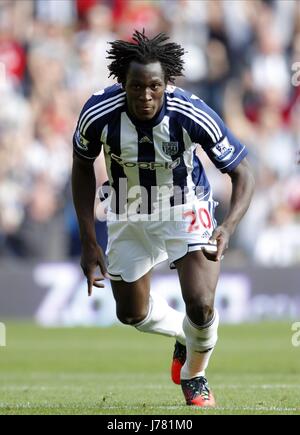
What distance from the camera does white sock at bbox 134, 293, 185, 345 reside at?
799 cm

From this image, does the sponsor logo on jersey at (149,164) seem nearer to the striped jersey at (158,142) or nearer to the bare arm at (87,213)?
the striped jersey at (158,142)

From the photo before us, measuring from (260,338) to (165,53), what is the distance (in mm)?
7964

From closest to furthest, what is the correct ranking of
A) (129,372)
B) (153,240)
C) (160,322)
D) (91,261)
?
(91,261)
(153,240)
(160,322)
(129,372)

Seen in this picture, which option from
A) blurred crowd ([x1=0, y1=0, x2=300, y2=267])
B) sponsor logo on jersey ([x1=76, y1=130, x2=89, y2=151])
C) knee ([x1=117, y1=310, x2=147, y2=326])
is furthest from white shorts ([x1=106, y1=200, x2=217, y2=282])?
blurred crowd ([x1=0, y1=0, x2=300, y2=267])

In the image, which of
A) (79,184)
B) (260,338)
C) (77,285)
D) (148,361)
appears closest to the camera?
(79,184)

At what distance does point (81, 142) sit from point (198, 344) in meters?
1.59

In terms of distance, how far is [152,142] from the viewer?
7.20 metres

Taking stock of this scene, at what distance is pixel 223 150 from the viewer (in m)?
7.12

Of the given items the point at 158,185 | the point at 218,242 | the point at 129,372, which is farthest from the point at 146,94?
the point at 129,372

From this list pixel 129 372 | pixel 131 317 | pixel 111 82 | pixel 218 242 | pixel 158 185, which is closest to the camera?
pixel 218 242

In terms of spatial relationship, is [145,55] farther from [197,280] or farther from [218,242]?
[197,280]

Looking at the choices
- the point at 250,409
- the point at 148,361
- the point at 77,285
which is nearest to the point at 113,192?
the point at 250,409

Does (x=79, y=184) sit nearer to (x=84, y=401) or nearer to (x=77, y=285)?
(x=84, y=401)

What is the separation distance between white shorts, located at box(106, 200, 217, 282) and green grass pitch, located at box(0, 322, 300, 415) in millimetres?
960
